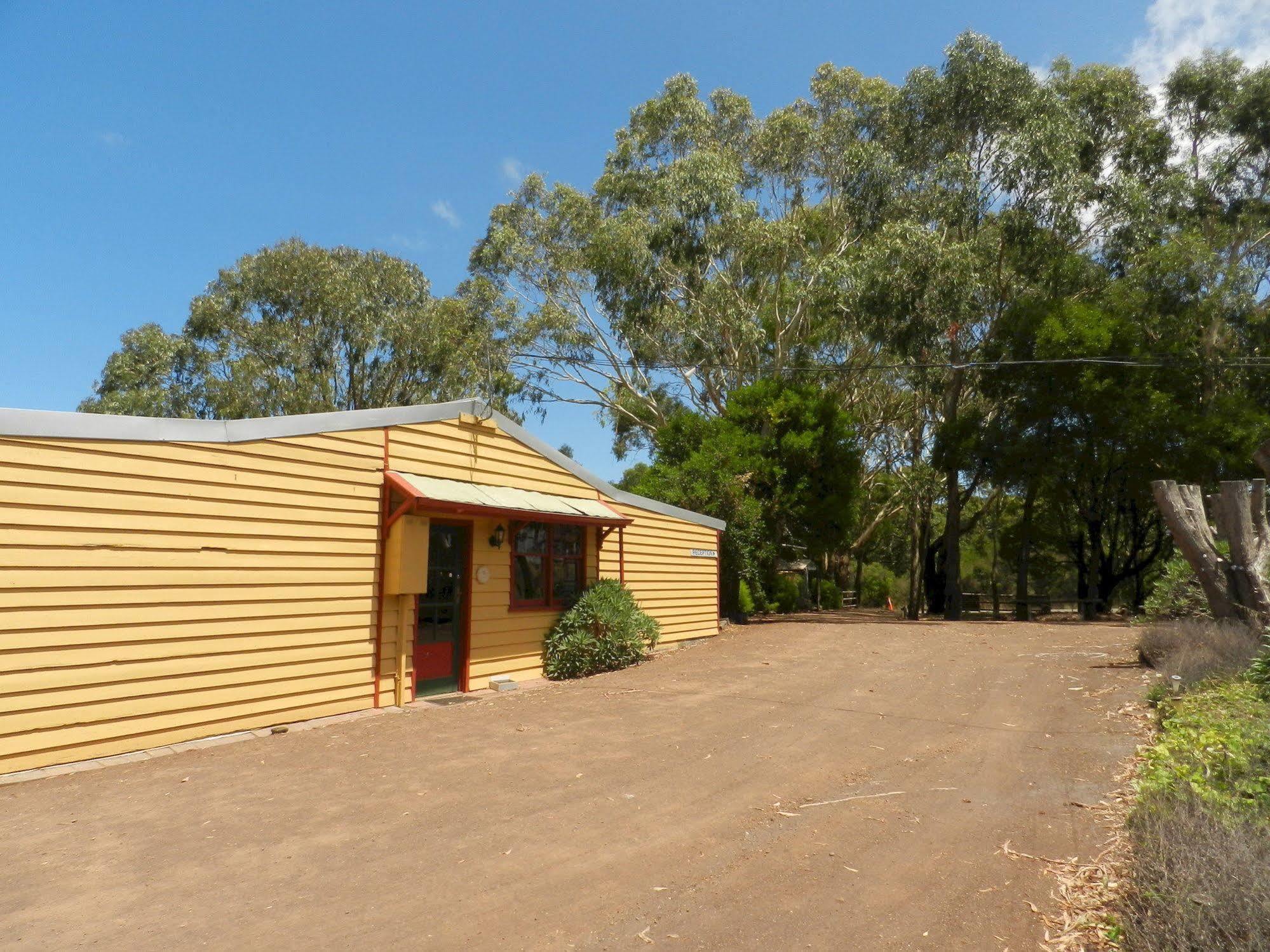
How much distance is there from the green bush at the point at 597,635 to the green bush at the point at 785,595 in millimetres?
14878

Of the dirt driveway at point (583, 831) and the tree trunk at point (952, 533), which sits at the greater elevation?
the tree trunk at point (952, 533)

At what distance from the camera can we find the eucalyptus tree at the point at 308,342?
2859cm

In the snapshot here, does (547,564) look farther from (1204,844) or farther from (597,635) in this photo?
(1204,844)

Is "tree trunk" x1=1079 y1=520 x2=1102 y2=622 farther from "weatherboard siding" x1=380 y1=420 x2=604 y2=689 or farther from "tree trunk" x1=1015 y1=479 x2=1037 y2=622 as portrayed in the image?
"weatherboard siding" x1=380 y1=420 x2=604 y2=689

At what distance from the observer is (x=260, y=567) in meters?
7.94

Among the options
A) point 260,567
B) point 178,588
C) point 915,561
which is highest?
point 915,561

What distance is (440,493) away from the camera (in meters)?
9.37

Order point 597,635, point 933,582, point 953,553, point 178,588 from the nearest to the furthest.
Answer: point 178,588, point 597,635, point 953,553, point 933,582

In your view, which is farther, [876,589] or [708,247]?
[876,589]

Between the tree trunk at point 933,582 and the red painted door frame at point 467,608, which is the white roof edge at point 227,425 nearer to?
the red painted door frame at point 467,608

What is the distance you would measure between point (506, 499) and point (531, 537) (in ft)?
3.81

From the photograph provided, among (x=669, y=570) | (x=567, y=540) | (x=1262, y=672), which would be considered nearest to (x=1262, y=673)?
(x=1262, y=672)

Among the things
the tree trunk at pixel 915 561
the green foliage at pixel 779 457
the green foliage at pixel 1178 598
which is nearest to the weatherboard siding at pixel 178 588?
the green foliage at pixel 1178 598

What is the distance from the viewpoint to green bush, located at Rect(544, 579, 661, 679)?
11.6 m
